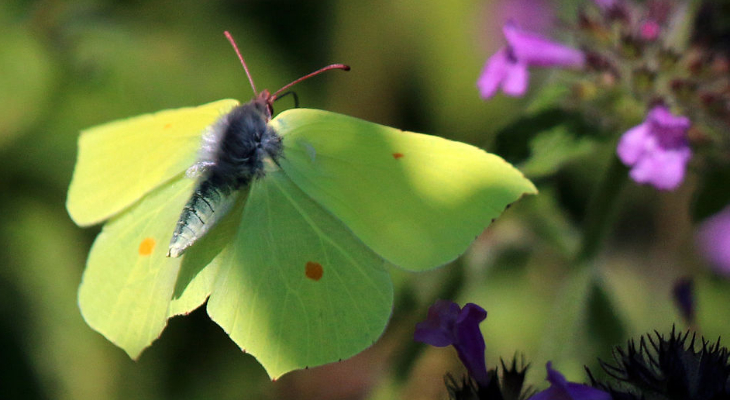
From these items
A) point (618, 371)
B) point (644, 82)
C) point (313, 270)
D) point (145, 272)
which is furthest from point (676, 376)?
point (145, 272)

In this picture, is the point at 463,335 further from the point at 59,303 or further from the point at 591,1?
the point at 59,303

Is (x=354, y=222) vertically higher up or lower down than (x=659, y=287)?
higher up

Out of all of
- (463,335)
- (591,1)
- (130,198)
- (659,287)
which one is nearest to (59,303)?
(130,198)

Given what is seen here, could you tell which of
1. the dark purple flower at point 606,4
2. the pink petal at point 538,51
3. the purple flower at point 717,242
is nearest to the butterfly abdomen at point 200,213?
the pink petal at point 538,51

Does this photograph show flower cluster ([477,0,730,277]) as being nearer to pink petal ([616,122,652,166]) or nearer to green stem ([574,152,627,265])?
pink petal ([616,122,652,166])

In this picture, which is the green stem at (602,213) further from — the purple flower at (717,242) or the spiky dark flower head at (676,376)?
the purple flower at (717,242)

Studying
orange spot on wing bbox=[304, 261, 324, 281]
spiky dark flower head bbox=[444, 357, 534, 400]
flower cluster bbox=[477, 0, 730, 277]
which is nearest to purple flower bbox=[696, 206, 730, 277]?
flower cluster bbox=[477, 0, 730, 277]

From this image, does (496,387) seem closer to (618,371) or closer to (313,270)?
(618,371)

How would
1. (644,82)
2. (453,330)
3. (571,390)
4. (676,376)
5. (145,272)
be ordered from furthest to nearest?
(644,82) < (145,272) < (453,330) < (676,376) < (571,390)
